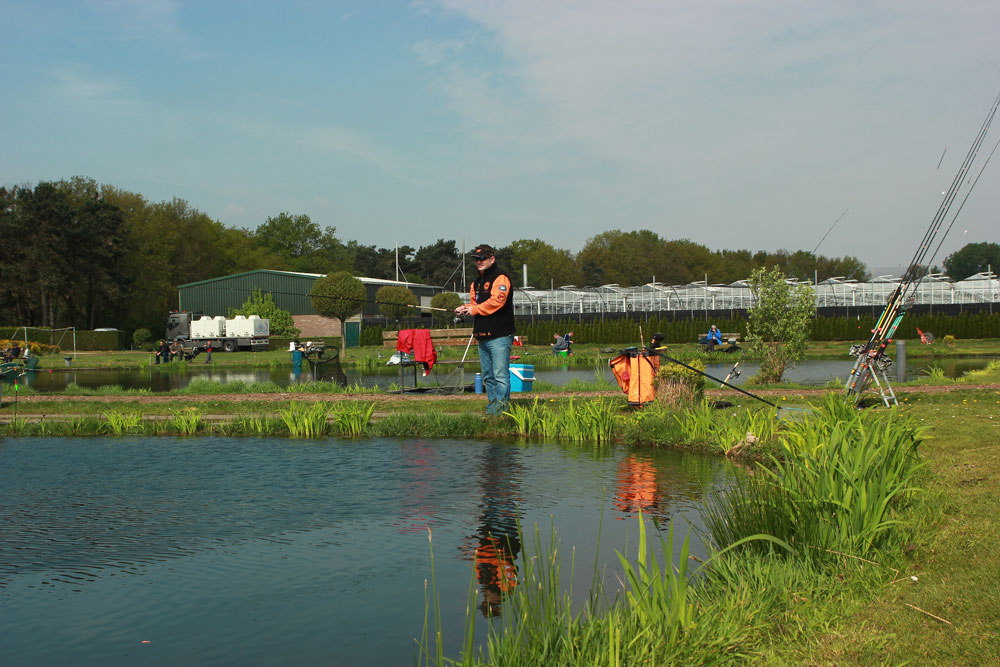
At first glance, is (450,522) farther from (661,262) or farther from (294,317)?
(661,262)

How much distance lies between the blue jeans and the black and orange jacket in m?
0.11

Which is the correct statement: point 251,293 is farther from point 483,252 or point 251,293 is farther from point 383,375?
point 483,252

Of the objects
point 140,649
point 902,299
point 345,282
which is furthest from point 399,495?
point 345,282

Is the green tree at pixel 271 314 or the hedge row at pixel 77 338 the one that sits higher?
the green tree at pixel 271 314

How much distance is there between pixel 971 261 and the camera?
132m

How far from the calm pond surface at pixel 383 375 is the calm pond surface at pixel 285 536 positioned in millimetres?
11595

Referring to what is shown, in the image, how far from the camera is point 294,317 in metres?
69.7

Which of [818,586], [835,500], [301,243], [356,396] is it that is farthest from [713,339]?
[301,243]

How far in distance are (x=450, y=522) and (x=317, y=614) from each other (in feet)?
7.05

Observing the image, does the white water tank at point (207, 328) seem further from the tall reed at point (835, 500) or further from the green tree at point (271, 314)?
the tall reed at point (835, 500)

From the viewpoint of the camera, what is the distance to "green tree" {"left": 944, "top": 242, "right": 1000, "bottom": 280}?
126m

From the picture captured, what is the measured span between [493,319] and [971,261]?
138268 millimetres

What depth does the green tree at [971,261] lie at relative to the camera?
412ft

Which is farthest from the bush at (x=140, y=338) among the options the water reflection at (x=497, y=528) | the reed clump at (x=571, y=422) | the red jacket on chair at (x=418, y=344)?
the water reflection at (x=497, y=528)
